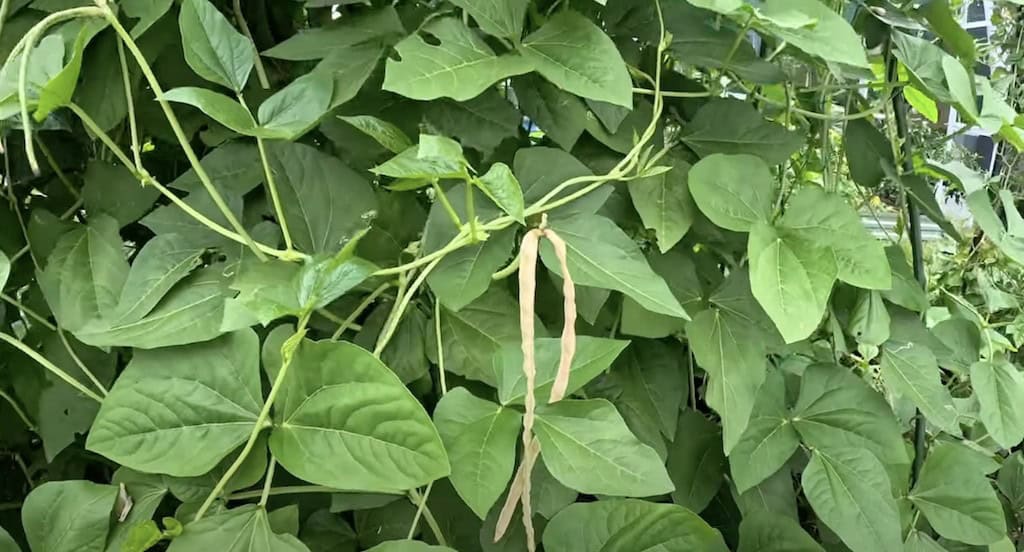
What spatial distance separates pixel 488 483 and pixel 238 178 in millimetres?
241

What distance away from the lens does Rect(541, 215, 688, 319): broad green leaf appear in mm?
393

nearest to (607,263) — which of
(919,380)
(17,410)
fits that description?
(919,380)

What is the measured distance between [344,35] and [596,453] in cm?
29

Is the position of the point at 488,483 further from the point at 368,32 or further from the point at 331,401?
the point at 368,32

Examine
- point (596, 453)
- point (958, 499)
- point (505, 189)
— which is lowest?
point (958, 499)

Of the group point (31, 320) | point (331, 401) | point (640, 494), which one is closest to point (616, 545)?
point (640, 494)

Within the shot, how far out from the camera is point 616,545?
1.43ft

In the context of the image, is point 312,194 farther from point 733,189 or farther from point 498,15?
point 733,189

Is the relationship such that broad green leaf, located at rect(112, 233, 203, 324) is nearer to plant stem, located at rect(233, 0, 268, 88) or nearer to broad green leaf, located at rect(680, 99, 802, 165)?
plant stem, located at rect(233, 0, 268, 88)

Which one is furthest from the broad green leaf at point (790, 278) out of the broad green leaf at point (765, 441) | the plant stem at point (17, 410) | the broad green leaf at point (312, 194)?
the plant stem at point (17, 410)

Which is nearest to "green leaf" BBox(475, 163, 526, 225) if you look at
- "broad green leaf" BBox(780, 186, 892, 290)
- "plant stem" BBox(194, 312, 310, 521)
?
"plant stem" BBox(194, 312, 310, 521)

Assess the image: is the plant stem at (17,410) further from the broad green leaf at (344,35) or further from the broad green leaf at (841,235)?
the broad green leaf at (841,235)

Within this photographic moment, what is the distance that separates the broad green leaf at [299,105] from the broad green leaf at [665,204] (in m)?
0.19

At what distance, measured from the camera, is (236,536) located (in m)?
0.39
